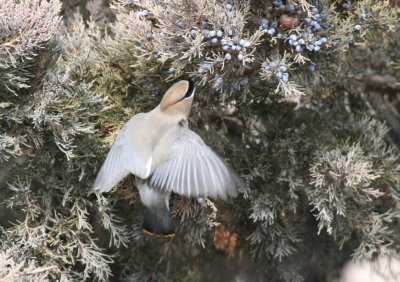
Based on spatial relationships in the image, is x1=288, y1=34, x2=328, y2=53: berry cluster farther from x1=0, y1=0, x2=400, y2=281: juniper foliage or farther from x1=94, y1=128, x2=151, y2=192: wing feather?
x1=94, y1=128, x2=151, y2=192: wing feather

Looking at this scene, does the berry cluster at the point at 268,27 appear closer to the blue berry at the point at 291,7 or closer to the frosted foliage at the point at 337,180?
the blue berry at the point at 291,7

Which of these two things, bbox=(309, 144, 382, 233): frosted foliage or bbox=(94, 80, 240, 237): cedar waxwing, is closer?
bbox=(94, 80, 240, 237): cedar waxwing

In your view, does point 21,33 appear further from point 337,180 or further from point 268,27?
A: point 337,180

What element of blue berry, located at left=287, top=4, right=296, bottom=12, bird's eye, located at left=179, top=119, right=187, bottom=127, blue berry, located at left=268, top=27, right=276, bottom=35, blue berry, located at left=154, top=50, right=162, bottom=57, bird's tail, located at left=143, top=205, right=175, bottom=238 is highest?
blue berry, located at left=287, top=4, right=296, bottom=12

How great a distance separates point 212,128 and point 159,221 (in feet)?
1.29

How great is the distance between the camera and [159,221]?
2.02 metres

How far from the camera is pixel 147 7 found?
203 centimetres

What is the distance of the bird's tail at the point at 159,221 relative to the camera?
2.02 meters

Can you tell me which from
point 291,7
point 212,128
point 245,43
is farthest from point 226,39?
point 212,128

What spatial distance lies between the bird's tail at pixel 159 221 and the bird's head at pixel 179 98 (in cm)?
28

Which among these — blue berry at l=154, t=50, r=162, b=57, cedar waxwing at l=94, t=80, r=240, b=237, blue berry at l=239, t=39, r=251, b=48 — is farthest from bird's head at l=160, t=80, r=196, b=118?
blue berry at l=239, t=39, r=251, b=48

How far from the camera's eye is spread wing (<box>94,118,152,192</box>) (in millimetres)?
1981

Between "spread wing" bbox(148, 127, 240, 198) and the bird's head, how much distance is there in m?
0.06

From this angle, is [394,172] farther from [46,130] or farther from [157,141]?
[46,130]
